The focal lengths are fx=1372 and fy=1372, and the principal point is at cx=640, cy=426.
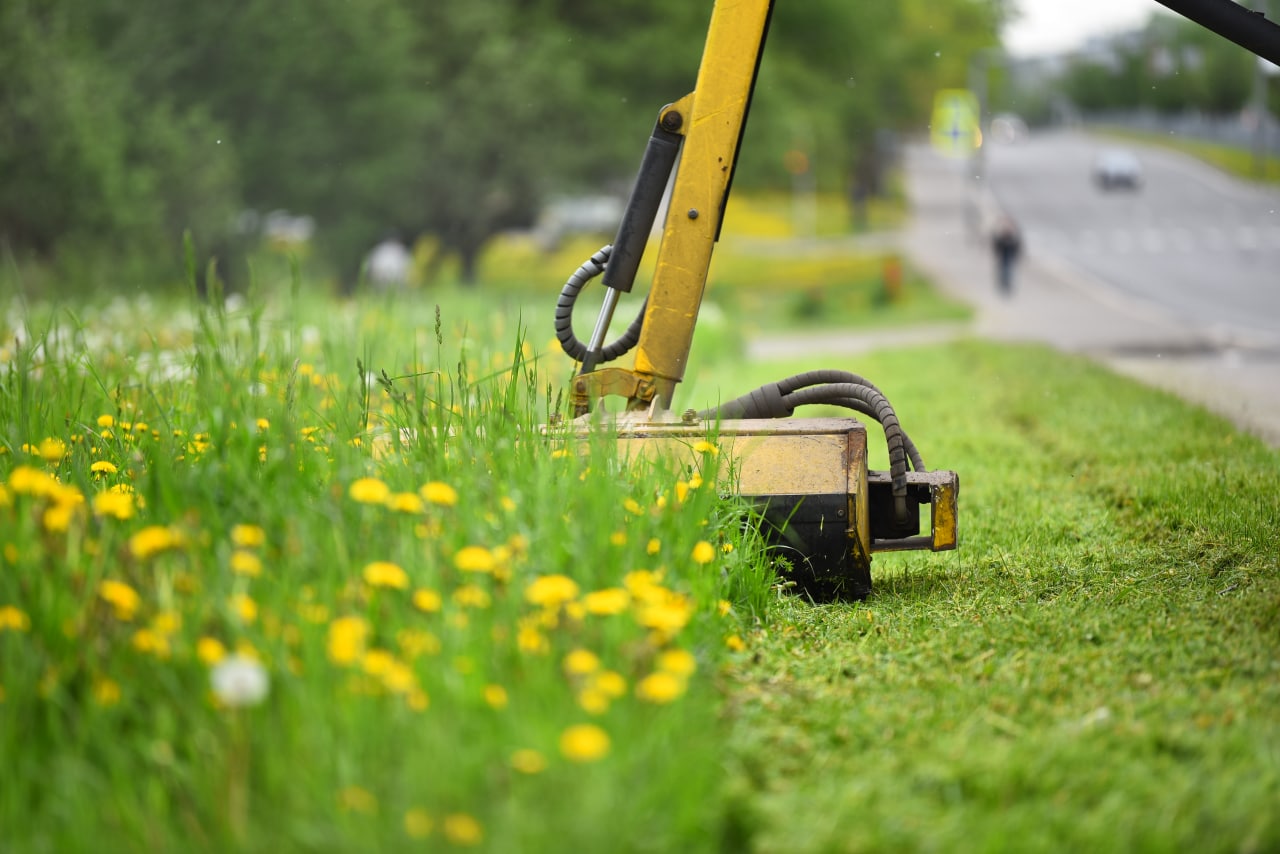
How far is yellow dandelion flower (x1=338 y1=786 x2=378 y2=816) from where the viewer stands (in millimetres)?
2453

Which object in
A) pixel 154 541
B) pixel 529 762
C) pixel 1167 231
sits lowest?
pixel 529 762

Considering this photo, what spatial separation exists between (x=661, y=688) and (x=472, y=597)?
1.95 feet

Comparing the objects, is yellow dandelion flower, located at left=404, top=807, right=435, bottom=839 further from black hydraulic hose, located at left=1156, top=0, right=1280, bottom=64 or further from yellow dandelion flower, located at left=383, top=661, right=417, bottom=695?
black hydraulic hose, located at left=1156, top=0, right=1280, bottom=64

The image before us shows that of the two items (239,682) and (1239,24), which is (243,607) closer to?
(239,682)

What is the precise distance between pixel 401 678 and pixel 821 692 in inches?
56.3

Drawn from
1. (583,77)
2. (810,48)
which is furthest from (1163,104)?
(583,77)

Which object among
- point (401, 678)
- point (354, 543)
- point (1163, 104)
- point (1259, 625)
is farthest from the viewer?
point (1163, 104)

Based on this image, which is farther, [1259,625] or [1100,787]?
[1259,625]

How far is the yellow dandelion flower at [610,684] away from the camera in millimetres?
2656

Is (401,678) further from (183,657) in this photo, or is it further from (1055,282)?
(1055,282)

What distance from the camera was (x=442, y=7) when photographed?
99.6 feet

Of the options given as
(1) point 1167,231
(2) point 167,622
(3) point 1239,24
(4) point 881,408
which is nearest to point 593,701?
(2) point 167,622

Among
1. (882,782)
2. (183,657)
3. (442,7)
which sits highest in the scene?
(442,7)

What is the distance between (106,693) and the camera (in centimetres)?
287
